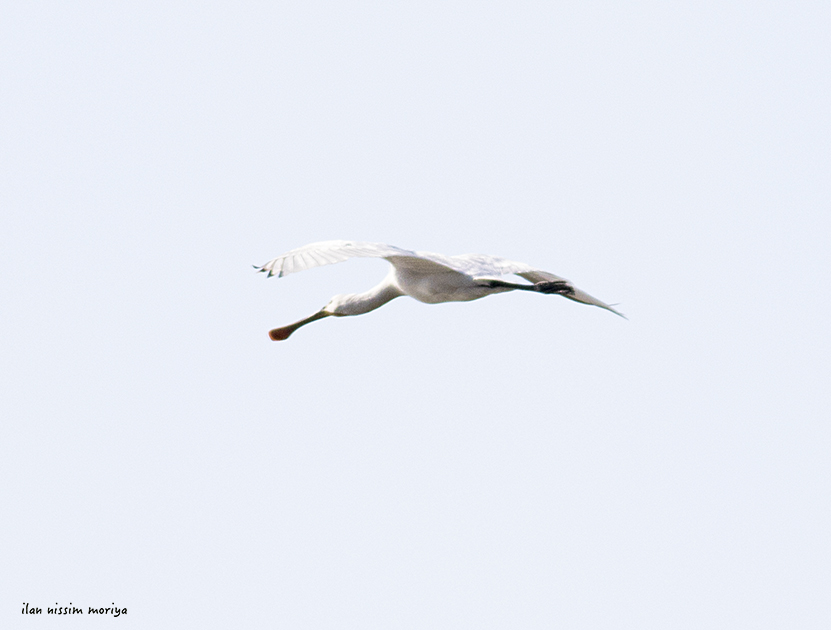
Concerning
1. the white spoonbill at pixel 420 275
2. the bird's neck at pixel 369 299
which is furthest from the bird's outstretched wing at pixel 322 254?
the bird's neck at pixel 369 299

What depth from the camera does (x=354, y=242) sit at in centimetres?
950

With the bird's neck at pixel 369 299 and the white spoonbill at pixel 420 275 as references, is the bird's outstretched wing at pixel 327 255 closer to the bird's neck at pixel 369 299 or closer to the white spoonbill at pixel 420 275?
the white spoonbill at pixel 420 275

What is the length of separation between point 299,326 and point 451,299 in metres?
2.99

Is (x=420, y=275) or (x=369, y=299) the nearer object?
(x=420, y=275)

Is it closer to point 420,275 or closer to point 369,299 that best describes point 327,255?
point 420,275

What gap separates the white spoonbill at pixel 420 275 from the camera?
9.20 m

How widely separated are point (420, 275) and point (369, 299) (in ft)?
3.54

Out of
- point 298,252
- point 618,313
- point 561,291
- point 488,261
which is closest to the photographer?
point 298,252

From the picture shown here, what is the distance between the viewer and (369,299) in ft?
38.9

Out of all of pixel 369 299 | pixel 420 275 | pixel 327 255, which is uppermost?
pixel 327 255

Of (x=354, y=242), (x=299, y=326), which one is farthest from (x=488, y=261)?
(x=299, y=326)

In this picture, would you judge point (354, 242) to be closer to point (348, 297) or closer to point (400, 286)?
point (400, 286)

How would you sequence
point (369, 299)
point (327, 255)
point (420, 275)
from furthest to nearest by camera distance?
point (369, 299)
point (420, 275)
point (327, 255)

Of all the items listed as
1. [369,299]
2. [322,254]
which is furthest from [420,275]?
[322,254]
